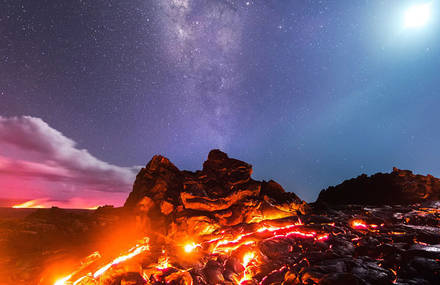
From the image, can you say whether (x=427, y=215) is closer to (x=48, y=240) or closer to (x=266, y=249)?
(x=266, y=249)

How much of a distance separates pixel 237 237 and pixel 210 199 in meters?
5.58

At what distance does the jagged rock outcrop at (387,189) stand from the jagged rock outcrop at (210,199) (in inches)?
526

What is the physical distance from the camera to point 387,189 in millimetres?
31516

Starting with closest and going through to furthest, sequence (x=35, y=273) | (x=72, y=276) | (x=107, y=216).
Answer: (x=72, y=276) < (x=35, y=273) < (x=107, y=216)

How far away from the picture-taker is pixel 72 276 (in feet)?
38.5

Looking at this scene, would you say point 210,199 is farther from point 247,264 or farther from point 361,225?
point 361,225

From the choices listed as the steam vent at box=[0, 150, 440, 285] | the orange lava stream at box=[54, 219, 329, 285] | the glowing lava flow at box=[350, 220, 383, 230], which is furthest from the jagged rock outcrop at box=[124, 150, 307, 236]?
the glowing lava flow at box=[350, 220, 383, 230]

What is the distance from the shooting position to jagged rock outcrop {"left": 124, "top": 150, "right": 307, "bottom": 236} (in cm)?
2020

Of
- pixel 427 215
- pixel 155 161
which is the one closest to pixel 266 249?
→ pixel 427 215

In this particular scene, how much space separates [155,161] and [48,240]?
1577 cm

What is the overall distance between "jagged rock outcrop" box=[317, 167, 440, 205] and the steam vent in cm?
21

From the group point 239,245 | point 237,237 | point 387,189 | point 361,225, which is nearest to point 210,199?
point 237,237

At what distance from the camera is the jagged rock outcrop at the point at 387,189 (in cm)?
2828

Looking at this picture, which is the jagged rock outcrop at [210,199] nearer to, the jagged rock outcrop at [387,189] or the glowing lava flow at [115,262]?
the glowing lava flow at [115,262]
